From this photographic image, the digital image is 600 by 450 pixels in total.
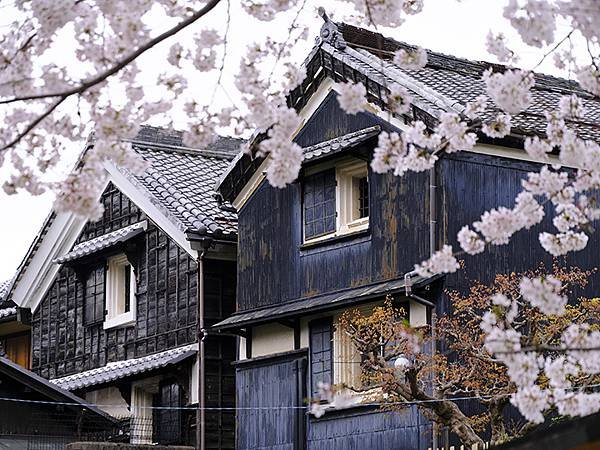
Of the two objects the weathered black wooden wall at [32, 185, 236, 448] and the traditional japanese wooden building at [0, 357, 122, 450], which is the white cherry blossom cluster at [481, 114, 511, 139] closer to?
the weathered black wooden wall at [32, 185, 236, 448]

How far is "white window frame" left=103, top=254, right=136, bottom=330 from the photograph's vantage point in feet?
84.0

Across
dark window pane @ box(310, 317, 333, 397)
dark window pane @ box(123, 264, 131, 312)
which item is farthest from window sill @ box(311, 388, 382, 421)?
dark window pane @ box(123, 264, 131, 312)

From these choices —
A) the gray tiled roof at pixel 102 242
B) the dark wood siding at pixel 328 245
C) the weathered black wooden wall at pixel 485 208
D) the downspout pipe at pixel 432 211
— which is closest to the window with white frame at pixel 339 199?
the dark wood siding at pixel 328 245

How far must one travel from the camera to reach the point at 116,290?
2608 cm

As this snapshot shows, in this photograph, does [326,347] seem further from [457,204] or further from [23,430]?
[23,430]

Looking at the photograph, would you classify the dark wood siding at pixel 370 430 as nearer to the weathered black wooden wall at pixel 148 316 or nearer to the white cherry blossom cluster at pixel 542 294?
the weathered black wooden wall at pixel 148 316

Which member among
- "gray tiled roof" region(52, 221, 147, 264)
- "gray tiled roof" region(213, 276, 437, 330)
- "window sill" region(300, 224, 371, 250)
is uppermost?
"gray tiled roof" region(52, 221, 147, 264)

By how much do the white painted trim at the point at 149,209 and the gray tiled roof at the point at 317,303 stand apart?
1.99 meters

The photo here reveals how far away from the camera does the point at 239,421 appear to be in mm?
21844

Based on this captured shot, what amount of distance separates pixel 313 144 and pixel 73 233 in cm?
789

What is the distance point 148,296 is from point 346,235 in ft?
19.6

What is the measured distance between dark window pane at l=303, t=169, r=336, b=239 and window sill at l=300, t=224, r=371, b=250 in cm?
11

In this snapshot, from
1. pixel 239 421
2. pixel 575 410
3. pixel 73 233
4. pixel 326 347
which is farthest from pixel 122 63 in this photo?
pixel 73 233

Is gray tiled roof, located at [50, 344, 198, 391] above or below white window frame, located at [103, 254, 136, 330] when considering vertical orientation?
below
